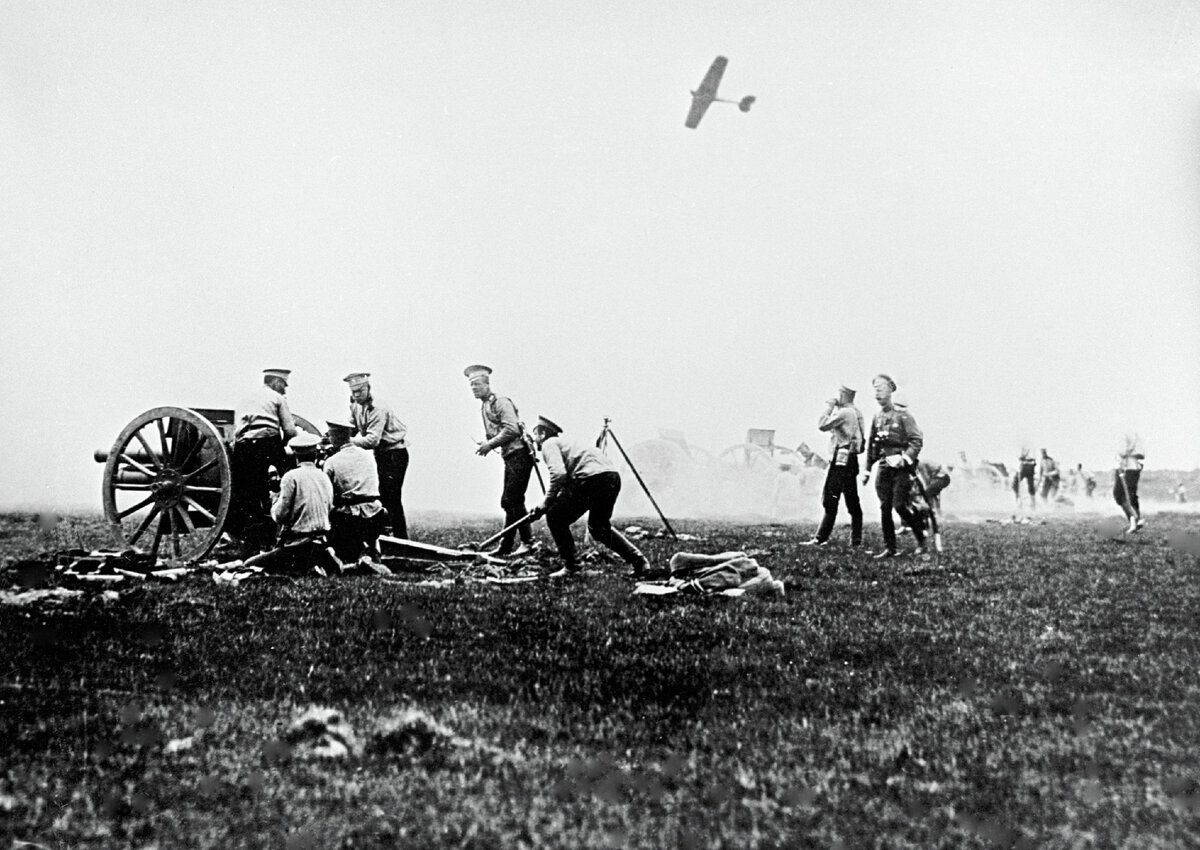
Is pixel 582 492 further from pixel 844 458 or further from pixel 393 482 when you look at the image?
pixel 844 458

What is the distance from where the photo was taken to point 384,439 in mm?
8758

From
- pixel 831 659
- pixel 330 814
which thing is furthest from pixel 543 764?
pixel 831 659

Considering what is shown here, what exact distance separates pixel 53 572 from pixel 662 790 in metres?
5.44

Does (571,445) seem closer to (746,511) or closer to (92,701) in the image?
(92,701)

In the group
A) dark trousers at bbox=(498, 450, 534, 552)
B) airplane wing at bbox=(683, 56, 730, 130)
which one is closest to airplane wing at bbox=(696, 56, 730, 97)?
airplane wing at bbox=(683, 56, 730, 130)

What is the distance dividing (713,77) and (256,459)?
18.9 feet

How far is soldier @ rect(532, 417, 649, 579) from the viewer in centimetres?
712

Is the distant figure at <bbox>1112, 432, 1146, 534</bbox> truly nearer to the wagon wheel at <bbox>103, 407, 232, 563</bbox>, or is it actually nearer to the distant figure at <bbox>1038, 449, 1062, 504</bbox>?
the distant figure at <bbox>1038, 449, 1062, 504</bbox>

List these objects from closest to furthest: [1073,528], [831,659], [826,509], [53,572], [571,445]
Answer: [831,659]
[53,572]
[571,445]
[826,509]
[1073,528]

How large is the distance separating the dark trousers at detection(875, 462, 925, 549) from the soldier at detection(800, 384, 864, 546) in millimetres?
720

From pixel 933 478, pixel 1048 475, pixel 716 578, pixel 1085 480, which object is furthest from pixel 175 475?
pixel 1085 480

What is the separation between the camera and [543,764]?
11.5 feet

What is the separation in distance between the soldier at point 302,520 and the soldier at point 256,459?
538 mm

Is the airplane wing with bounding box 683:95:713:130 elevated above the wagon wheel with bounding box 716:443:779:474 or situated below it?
above
